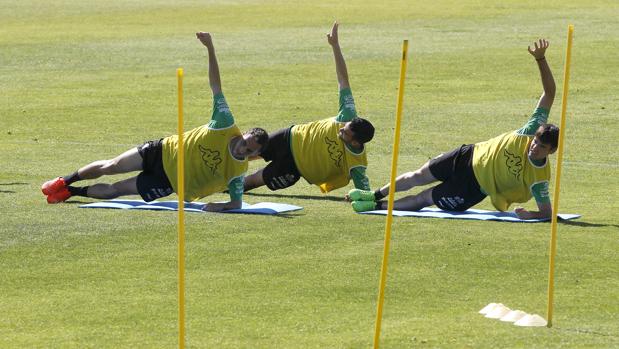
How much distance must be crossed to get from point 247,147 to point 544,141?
3.54 meters

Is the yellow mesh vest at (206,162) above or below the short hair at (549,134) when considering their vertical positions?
below

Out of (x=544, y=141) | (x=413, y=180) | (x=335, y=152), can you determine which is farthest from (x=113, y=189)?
(x=544, y=141)

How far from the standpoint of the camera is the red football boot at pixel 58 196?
18.9 metres

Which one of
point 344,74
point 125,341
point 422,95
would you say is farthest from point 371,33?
point 125,341

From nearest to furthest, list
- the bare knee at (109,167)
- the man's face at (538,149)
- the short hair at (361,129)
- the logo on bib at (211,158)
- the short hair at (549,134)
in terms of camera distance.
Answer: the short hair at (549,134)
the man's face at (538,149)
the logo on bib at (211,158)
the short hair at (361,129)
the bare knee at (109,167)

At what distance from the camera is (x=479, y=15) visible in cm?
5056

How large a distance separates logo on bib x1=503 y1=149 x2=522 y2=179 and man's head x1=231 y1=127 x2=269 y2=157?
2814 mm

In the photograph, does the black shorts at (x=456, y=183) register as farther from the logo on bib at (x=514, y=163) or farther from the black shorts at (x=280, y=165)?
the black shorts at (x=280, y=165)

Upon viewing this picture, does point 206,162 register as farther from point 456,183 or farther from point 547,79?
point 547,79

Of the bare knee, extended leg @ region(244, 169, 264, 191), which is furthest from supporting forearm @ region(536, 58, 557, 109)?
the bare knee

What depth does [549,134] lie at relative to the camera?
16625 mm

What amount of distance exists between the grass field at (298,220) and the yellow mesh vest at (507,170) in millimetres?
612

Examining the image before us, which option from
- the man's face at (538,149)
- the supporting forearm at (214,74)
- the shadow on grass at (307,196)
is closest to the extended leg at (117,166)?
the supporting forearm at (214,74)

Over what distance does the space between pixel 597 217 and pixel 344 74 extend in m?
3.71
